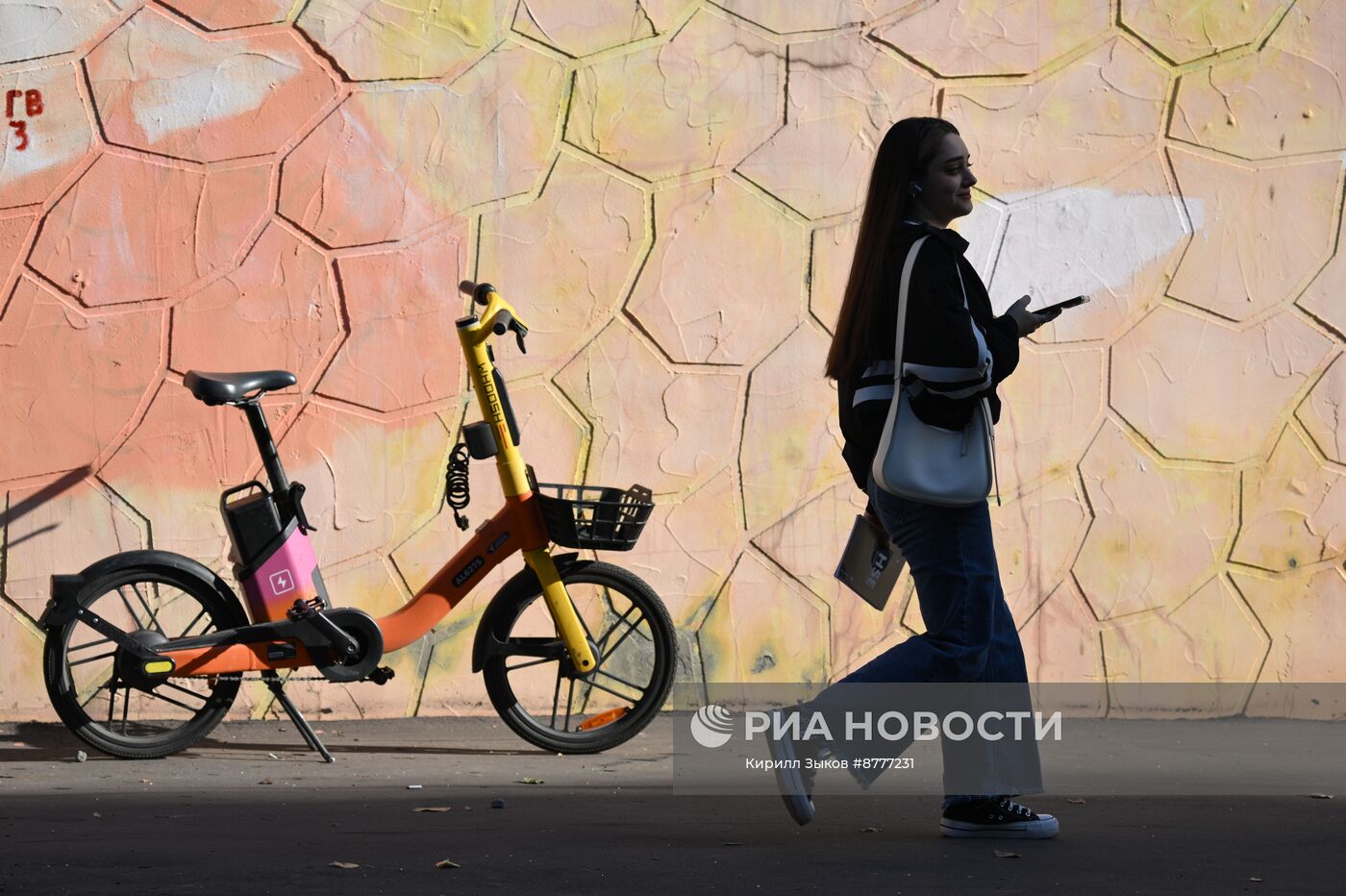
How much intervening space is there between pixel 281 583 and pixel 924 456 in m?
2.25

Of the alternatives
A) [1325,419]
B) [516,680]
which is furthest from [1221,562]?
[516,680]

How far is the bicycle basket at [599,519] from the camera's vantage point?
5301mm

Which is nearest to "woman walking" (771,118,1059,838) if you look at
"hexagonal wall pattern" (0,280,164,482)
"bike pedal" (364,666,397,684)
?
"bike pedal" (364,666,397,684)

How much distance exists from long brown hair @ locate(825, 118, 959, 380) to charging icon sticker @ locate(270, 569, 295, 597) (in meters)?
2.02

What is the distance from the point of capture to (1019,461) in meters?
6.23

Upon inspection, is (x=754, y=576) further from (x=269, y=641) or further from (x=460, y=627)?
(x=269, y=641)

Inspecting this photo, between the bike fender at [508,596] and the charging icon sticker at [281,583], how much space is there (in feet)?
1.96

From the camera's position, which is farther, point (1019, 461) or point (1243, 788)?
point (1019, 461)

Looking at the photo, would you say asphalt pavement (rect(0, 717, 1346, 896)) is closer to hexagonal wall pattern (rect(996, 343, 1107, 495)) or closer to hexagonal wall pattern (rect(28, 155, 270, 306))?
hexagonal wall pattern (rect(996, 343, 1107, 495))

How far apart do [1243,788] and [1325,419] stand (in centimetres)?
191

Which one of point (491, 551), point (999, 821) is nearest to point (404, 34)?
point (491, 551)

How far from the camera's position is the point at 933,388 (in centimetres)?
386

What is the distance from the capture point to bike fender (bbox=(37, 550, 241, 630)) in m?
5.18

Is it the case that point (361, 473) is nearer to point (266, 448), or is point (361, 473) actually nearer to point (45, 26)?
point (266, 448)
